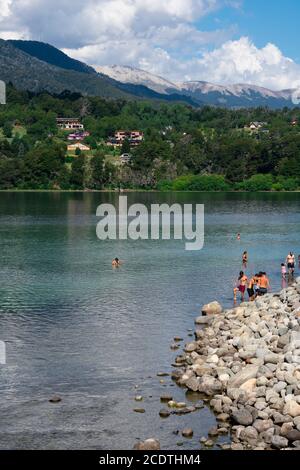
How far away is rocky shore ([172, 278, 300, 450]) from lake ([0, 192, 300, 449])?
0.98m

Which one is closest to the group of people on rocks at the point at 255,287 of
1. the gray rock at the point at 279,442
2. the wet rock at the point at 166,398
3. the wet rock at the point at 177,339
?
the wet rock at the point at 177,339

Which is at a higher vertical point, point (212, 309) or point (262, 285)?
point (262, 285)

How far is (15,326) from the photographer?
4575 centimetres

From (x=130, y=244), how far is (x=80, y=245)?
6492 mm

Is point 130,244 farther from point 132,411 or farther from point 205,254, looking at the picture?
point 132,411

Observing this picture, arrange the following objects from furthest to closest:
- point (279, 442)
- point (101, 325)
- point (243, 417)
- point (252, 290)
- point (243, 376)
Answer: point (252, 290) → point (101, 325) → point (243, 376) → point (243, 417) → point (279, 442)

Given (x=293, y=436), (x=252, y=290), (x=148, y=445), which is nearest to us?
(x=293, y=436)

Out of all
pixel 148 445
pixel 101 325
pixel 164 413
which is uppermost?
pixel 101 325

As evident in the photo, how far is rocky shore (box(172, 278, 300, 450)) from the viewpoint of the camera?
28109 mm

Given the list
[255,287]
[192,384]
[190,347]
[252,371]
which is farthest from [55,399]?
[255,287]

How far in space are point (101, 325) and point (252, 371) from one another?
15747mm

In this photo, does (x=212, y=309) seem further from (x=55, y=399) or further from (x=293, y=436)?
(x=293, y=436)

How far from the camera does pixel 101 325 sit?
46.2m

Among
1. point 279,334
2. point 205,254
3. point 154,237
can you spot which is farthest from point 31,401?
point 154,237
